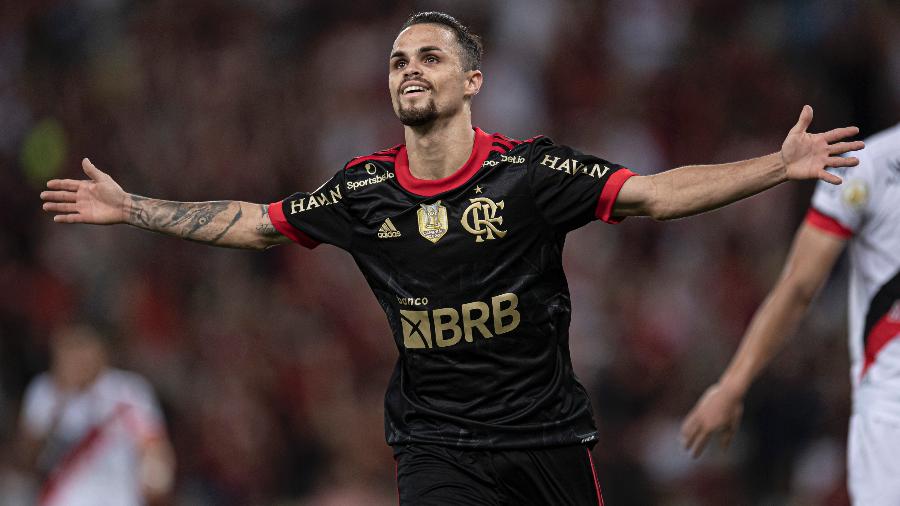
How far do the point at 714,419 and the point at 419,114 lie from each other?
2063mm

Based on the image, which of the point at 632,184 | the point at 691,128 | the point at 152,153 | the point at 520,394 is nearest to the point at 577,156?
the point at 632,184

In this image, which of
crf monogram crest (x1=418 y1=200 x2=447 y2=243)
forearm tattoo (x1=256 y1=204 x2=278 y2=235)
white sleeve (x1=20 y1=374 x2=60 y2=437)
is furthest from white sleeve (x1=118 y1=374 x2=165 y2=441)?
crf monogram crest (x1=418 y1=200 x2=447 y2=243)

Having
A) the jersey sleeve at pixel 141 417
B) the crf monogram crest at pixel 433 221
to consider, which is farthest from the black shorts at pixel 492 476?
the jersey sleeve at pixel 141 417

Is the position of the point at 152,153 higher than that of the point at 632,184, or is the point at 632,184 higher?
the point at 152,153

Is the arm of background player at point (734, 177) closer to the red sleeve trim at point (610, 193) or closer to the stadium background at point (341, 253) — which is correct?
the red sleeve trim at point (610, 193)

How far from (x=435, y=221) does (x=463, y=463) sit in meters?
0.93

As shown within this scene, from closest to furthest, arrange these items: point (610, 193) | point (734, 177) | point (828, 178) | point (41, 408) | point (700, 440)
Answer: point (828, 178), point (734, 177), point (610, 193), point (700, 440), point (41, 408)

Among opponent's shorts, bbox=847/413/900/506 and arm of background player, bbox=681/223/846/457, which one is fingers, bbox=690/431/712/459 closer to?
arm of background player, bbox=681/223/846/457

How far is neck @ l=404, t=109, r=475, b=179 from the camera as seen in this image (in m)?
5.47

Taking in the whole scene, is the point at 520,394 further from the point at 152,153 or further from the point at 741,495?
the point at 152,153

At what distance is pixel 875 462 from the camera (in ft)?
18.7

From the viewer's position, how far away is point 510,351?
5.33 meters

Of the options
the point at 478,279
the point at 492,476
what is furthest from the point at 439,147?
the point at 492,476

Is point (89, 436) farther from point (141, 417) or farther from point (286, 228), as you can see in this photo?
point (286, 228)
